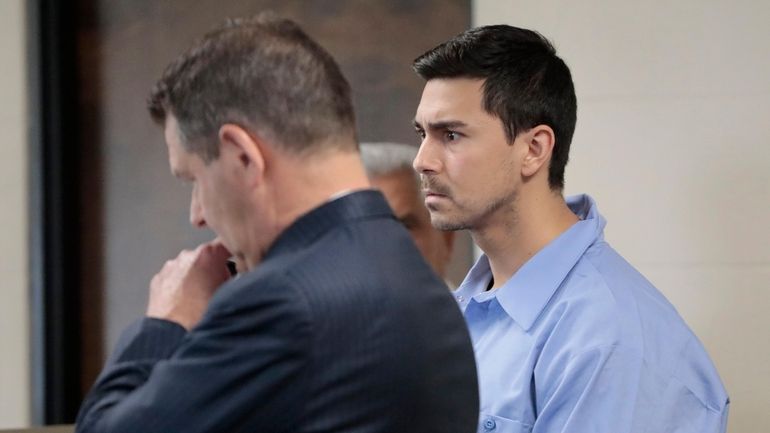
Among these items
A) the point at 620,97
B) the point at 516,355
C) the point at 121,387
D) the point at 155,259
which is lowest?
the point at 155,259

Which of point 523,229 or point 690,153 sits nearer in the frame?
point 523,229

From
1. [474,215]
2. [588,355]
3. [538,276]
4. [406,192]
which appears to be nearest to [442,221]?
[474,215]

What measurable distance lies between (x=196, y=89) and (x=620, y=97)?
128cm

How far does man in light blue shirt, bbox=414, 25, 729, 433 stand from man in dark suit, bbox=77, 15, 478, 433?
405 mm

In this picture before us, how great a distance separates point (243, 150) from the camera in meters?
0.85

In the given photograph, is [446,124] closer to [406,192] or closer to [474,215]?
[474,215]

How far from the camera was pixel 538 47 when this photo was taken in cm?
159

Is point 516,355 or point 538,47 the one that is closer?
point 516,355

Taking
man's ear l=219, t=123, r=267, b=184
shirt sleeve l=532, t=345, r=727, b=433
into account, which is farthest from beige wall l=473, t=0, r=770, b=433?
man's ear l=219, t=123, r=267, b=184

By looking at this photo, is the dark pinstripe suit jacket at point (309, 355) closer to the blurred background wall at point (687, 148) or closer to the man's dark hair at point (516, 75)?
the man's dark hair at point (516, 75)

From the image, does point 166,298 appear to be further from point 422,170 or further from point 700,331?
point 700,331

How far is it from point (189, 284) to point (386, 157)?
123 cm

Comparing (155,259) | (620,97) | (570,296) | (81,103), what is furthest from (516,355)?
(81,103)

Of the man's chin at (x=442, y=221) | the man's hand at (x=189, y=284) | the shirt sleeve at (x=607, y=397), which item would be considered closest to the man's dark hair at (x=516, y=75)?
the man's chin at (x=442, y=221)
